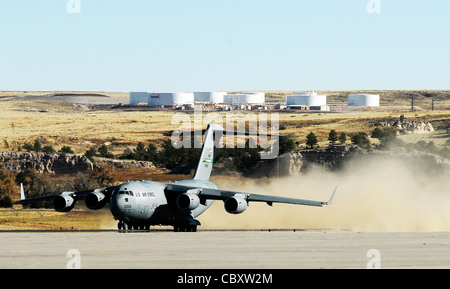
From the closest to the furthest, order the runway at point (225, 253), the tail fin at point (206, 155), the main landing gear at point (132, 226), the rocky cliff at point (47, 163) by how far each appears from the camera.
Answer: the runway at point (225, 253)
the main landing gear at point (132, 226)
the tail fin at point (206, 155)
the rocky cliff at point (47, 163)

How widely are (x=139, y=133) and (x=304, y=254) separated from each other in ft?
493

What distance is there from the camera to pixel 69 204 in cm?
5841

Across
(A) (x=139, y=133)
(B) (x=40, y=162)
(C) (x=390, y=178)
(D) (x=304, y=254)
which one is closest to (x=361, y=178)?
(C) (x=390, y=178)

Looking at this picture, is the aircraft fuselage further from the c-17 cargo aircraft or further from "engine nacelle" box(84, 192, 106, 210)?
"engine nacelle" box(84, 192, 106, 210)

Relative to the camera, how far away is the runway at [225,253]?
30.3 meters

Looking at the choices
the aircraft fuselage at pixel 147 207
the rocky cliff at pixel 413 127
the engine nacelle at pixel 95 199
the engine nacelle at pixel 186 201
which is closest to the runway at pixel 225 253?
the aircraft fuselage at pixel 147 207

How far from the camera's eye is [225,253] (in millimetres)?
35531

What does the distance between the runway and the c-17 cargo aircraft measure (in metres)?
8.98

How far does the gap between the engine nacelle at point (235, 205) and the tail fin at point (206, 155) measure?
922 cm

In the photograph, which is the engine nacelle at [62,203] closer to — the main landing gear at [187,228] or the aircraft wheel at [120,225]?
the aircraft wheel at [120,225]

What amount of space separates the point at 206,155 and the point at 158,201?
1085 centimetres

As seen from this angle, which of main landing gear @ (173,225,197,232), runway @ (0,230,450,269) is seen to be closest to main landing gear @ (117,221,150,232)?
main landing gear @ (173,225,197,232)
